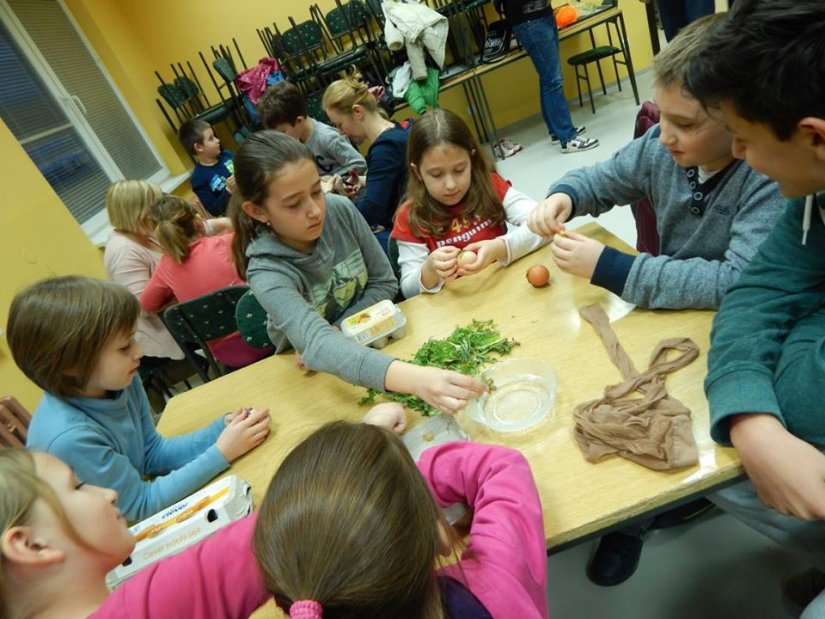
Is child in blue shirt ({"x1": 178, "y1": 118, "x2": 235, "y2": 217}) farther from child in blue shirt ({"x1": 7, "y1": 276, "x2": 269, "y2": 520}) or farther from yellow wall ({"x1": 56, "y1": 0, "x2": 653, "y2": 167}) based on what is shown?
child in blue shirt ({"x1": 7, "y1": 276, "x2": 269, "y2": 520})

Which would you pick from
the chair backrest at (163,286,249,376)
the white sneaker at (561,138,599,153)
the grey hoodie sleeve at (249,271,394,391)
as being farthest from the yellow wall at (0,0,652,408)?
the grey hoodie sleeve at (249,271,394,391)

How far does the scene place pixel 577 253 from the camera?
1266 millimetres

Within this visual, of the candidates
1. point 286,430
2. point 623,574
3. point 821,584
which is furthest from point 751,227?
point 286,430

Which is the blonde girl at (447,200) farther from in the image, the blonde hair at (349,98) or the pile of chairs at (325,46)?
the pile of chairs at (325,46)

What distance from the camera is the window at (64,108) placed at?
4246mm

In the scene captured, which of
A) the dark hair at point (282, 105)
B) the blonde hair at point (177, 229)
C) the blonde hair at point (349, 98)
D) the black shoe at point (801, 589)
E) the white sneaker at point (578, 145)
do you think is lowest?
the black shoe at point (801, 589)

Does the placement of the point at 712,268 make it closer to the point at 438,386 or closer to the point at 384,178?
the point at 438,386

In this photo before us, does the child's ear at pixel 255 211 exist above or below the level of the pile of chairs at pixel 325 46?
below

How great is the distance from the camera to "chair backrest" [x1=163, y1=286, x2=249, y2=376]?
2.15 meters

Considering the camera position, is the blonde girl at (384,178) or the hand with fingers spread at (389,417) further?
the blonde girl at (384,178)

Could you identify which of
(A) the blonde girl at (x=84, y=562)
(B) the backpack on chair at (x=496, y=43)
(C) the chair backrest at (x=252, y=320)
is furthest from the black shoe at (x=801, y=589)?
(B) the backpack on chair at (x=496, y=43)

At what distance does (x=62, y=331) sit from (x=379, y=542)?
1.08 meters

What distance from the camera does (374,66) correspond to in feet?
18.6

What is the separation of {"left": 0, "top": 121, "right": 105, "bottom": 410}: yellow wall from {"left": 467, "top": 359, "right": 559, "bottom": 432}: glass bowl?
2920 millimetres
